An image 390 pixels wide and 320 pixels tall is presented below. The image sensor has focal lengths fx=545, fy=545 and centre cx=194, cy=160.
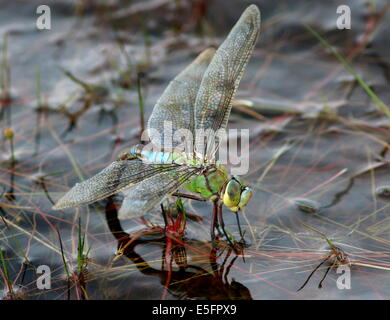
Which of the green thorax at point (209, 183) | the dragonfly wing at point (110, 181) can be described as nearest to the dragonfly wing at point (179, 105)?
the dragonfly wing at point (110, 181)

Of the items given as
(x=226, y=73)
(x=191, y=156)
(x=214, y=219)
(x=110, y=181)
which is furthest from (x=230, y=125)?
(x=110, y=181)

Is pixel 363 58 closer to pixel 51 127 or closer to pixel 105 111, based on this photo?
pixel 105 111

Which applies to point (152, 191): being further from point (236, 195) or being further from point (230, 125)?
point (230, 125)

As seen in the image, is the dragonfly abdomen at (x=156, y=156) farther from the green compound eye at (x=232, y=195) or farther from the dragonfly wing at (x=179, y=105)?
the green compound eye at (x=232, y=195)

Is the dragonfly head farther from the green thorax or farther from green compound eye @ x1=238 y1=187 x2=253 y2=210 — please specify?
the green thorax

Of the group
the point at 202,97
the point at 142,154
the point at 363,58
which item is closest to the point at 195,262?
the point at 142,154
